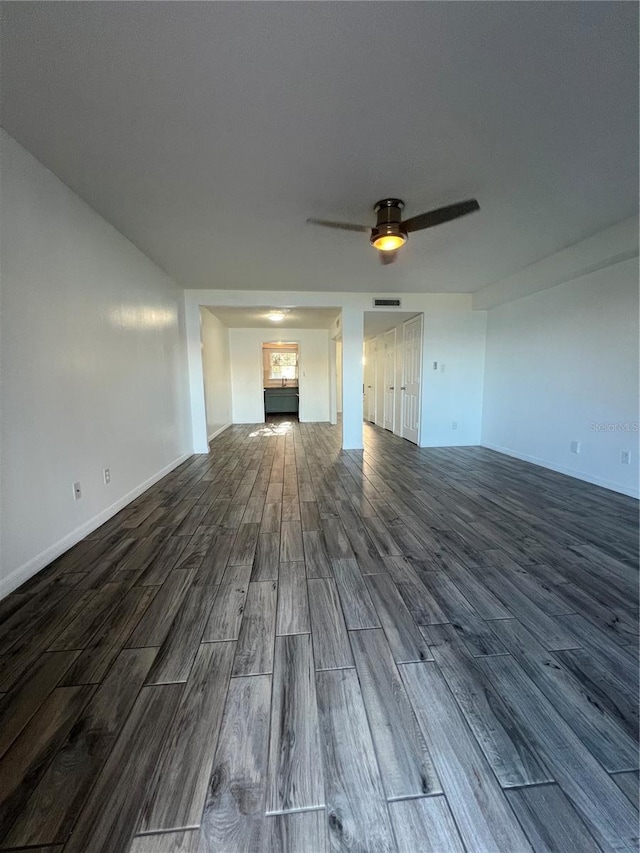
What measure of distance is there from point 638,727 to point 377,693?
83 centimetres

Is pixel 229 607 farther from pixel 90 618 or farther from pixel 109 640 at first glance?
pixel 90 618

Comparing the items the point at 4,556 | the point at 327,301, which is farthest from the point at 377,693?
the point at 327,301

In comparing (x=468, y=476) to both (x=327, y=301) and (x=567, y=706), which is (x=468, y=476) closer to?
(x=567, y=706)

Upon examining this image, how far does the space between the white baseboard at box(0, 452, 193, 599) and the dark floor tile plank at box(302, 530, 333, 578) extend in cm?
158

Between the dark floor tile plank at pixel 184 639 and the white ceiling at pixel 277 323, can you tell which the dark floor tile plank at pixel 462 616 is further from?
the white ceiling at pixel 277 323

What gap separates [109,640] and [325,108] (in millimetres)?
2680

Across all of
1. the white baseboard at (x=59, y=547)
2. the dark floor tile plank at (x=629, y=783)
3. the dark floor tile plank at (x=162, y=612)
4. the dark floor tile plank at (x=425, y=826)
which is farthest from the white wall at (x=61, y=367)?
the dark floor tile plank at (x=629, y=783)

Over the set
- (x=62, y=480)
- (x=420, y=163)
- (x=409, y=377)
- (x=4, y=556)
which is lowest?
(x=4, y=556)

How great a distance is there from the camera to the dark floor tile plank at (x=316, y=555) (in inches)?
71.9

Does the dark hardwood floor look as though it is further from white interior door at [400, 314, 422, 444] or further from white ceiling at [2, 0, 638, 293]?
white interior door at [400, 314, 422, 444]

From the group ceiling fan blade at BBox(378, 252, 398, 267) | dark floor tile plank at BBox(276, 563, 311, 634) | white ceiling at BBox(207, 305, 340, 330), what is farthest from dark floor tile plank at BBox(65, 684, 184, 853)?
white ceiling at BBox(207, 305, 340, 330)

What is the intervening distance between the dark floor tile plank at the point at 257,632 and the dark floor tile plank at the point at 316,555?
0.83 feet

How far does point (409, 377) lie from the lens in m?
5.55

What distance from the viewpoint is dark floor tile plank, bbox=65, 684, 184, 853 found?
2.47ft
